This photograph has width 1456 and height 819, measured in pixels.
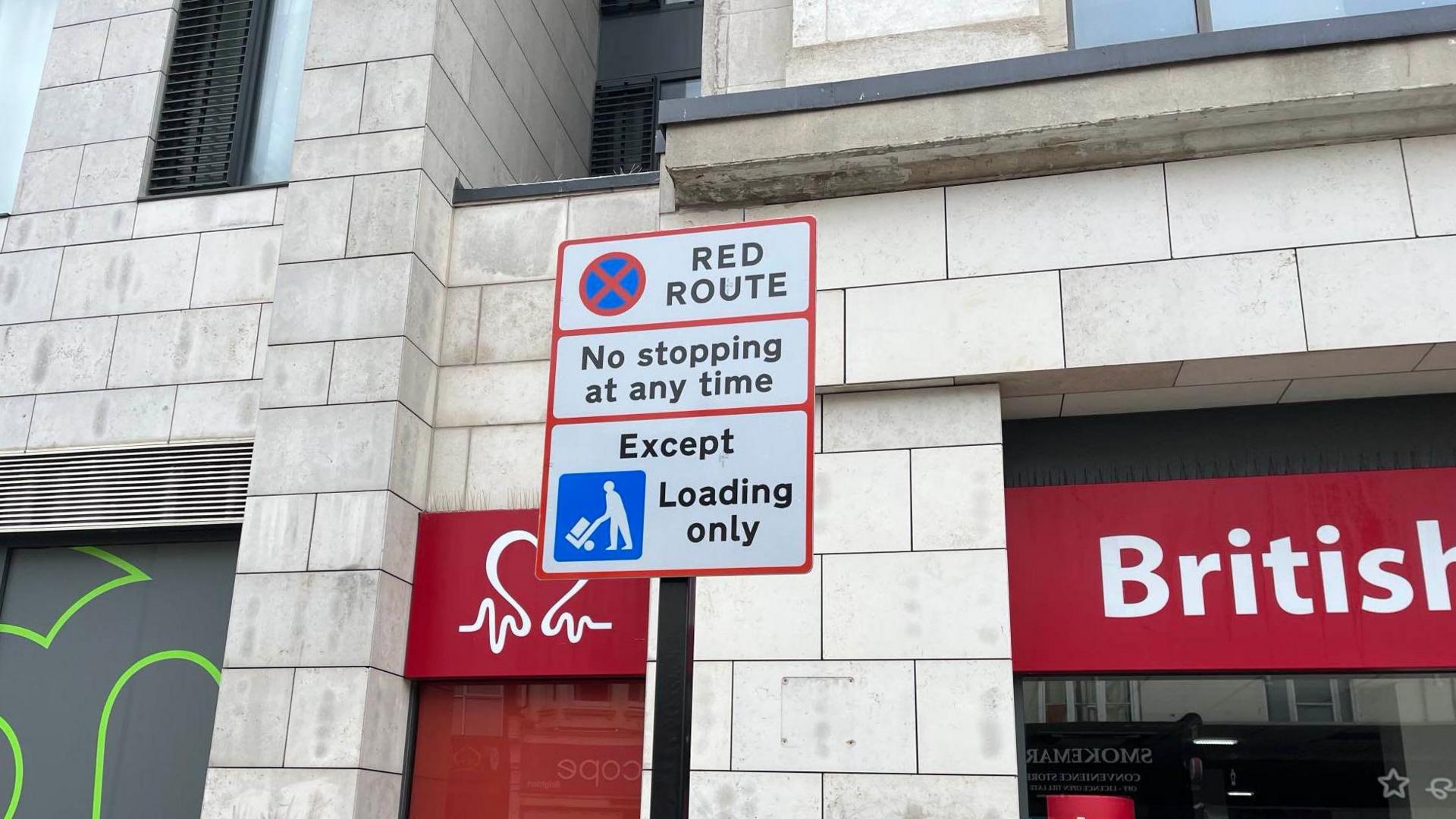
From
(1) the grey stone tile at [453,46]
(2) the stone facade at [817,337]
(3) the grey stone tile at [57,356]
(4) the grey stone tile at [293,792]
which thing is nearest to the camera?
(2) the stone facade at [817,337]

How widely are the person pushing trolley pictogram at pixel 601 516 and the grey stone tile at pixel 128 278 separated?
6781 millimetres

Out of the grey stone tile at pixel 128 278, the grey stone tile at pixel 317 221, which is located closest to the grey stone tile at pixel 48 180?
the grey stone tile at pixel 128 278

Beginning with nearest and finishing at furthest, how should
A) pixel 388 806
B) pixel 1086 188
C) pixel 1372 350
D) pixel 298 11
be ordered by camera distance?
pixel 1372 350, pixel 1086 188, pixel 388 806, pixel 298 11

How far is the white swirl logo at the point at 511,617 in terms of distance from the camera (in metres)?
8.23

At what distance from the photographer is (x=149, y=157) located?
1020cm

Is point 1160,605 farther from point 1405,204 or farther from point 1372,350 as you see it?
point 1405,204

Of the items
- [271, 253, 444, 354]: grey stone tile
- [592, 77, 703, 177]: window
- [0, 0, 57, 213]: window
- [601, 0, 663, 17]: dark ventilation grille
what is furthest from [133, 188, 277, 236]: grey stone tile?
[601, 0, 663, 17]: dark ventilation grille

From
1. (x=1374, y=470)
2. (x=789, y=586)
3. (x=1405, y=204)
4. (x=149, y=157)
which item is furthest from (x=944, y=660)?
(x=149, y=157)

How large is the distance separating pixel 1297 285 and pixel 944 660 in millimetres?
2854

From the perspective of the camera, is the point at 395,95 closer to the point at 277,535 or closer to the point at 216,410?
the point at 216,410

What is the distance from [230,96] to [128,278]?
178 centimetres

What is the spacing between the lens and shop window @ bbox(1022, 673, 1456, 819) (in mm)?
6934

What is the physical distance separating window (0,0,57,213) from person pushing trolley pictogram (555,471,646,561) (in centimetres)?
886

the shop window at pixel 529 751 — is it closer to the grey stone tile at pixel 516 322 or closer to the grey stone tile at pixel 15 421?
the grey stone tile at pixel 516 322
